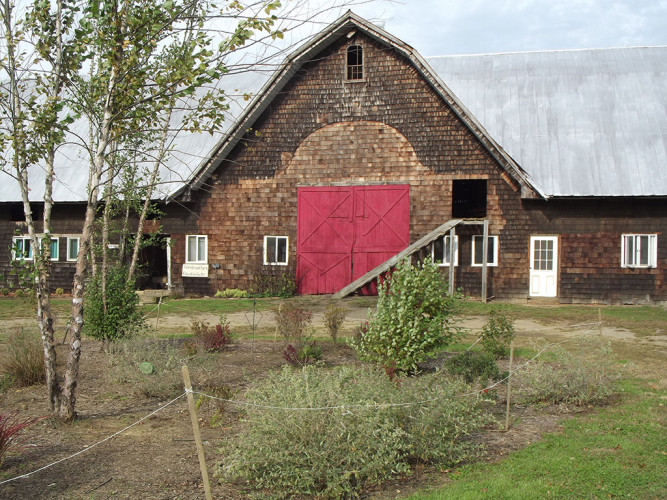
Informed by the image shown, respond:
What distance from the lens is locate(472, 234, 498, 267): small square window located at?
20.5 metres

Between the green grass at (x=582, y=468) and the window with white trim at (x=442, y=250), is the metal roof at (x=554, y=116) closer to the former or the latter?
the window with white trim at (x=442, y=250)

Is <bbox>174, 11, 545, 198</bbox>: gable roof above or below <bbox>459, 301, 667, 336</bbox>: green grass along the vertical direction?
above

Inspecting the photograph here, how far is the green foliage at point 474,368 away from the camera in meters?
8.67

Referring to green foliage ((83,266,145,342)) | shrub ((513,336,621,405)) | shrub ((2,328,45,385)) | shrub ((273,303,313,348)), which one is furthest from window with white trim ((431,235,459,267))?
shrub ((2,328,45,385))

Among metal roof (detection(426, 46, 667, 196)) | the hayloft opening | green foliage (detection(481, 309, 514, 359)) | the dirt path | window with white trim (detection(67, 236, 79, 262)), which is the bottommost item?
the dirt path

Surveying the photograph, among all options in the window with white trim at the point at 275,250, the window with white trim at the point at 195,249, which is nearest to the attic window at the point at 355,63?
the window with white trim at the point at 275,250

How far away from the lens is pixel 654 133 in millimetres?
20484

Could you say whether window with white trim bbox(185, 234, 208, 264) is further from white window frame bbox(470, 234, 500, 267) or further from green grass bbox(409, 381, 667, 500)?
green grass bbox(409, 381, 667, 500)

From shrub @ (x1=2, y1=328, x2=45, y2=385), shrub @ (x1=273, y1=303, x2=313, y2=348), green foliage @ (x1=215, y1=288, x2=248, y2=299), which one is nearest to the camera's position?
shrub @ (x1=2, y1=328, x2=45, y2=385)

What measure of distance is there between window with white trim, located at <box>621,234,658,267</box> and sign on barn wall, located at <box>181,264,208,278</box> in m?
13.9

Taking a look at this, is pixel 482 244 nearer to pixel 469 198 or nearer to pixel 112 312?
pixel 469 198

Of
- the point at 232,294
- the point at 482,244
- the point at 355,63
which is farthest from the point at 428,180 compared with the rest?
the point at 232,294

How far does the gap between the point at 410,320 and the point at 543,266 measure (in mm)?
12760

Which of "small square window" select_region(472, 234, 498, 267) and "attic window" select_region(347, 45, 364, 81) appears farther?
"attic window" select_region(347, 45, 364, 81)
